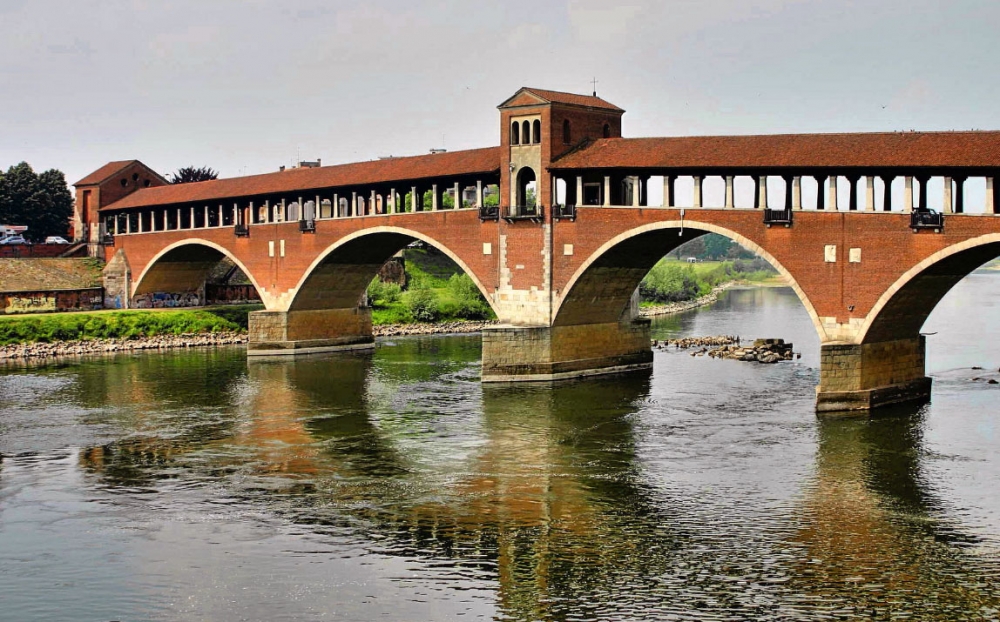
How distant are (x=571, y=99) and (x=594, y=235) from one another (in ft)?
21.4

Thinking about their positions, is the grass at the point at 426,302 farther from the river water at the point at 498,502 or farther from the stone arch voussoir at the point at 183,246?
the river water at the point at 498,502

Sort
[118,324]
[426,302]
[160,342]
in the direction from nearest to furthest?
[160,342] < [118,324] < [426,302]

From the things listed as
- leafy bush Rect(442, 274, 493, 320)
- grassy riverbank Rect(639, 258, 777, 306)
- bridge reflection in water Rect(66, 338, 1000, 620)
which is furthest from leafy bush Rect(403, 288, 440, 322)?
bridge reflection in water Rect(66, 338, 1000, 620)

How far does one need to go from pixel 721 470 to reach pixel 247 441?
15.3 meters

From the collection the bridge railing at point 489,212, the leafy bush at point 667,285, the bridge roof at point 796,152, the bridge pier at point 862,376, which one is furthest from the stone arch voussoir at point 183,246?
the leafy bush at point 667,285

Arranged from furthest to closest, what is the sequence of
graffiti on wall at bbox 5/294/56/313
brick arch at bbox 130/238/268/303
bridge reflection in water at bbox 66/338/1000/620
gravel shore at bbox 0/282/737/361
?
1. brick arch at bbox 130/238/268/303
2. graffiti on wall at bbox 5/294/56/313
3. gravel shore at bbox 0/282/737/361
4. bridge reflection in water at bbox 66/338/1000/620

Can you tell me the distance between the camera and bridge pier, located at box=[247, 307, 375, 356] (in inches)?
2527

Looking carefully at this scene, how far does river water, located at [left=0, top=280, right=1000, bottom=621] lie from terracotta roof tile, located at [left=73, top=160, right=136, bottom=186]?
35.5 meters

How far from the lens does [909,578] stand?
2361 cm

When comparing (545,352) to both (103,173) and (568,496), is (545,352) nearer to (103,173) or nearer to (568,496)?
(568,496)

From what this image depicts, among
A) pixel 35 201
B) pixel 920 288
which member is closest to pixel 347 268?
pixel 920 288

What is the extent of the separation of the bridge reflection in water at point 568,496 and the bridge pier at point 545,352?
1689mm

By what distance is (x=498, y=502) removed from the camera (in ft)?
98.2

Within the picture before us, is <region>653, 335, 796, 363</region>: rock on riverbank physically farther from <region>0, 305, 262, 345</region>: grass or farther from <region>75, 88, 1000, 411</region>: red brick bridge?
<region>0, 305, 262, 345</region>: grass
